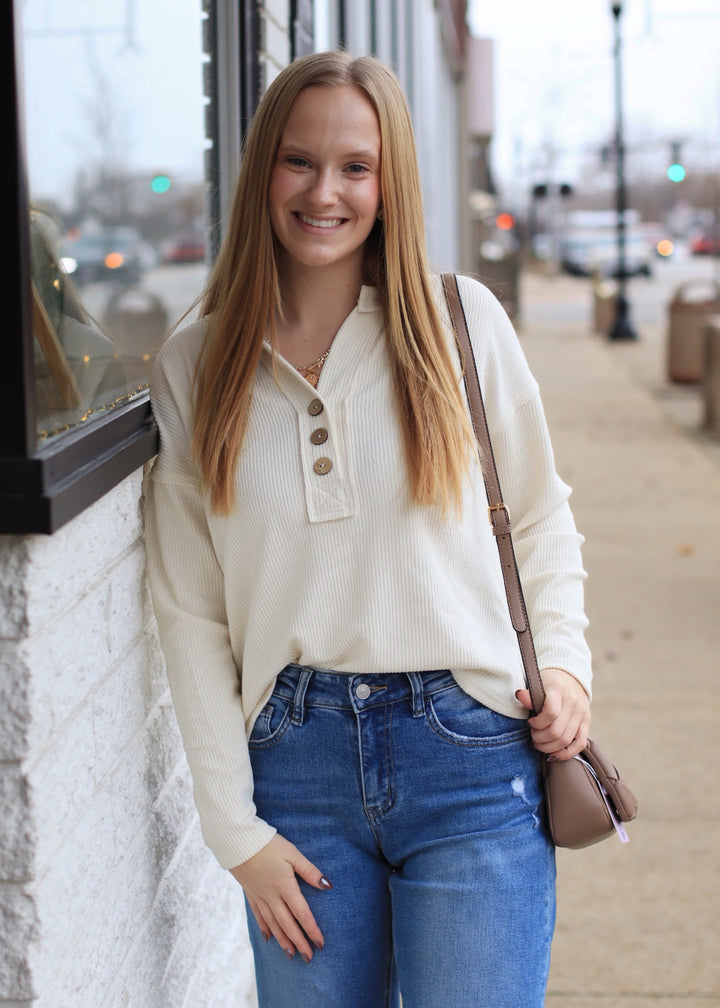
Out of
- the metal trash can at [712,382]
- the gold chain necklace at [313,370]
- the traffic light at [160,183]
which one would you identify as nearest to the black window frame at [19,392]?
the gold chain necklace at [313,370]

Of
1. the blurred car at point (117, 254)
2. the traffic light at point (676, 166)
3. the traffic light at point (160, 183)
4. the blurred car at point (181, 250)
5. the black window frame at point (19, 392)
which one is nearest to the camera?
the black window frame at point (19, 392)

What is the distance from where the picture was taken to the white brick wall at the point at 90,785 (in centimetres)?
144

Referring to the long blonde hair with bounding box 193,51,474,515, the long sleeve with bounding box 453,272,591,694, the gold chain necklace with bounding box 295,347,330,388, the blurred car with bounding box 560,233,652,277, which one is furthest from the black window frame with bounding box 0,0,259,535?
the blurred car with bounding box 560,233,652,277

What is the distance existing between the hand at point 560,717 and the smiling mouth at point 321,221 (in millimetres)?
774

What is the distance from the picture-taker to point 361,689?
5.93 feet

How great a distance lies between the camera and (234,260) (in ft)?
6.50

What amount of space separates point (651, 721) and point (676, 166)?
80.8 feet

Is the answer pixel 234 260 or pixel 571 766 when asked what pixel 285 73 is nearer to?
pixel 234 260

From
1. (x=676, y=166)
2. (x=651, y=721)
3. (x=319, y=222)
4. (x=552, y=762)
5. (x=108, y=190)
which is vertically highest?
(x=676, y=166)

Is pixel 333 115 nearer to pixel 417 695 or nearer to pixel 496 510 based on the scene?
pixel 496 510

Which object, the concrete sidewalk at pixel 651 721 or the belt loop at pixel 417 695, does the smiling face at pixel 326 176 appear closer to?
the belt loop at pixel 417 695

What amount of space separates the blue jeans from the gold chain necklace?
45 centimetres

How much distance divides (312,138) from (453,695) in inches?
34.1

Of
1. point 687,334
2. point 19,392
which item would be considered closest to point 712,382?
point 687,334
